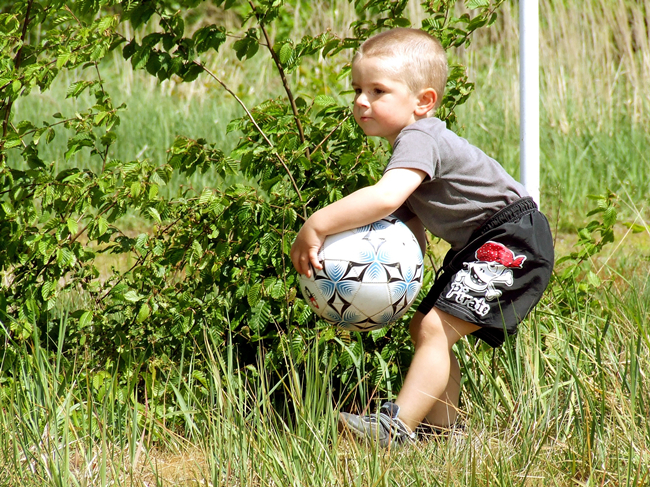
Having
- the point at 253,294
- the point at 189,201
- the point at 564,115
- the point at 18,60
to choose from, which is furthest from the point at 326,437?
the point at 564,115

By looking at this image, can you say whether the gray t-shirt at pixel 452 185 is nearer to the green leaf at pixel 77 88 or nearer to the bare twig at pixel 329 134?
the bare twig at pixel 329 134

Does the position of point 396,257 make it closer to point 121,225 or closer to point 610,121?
point 121,225

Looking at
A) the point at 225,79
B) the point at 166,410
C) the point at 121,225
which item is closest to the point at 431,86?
the point at 166,410

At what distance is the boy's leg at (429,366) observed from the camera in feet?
8.87

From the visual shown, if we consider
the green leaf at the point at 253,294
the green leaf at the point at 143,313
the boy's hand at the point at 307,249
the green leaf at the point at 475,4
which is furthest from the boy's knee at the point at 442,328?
the green leaf at the point at 475,4

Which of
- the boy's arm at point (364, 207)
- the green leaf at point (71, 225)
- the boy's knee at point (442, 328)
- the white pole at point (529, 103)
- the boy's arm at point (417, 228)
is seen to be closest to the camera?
the boy's arm at point (364, 207)

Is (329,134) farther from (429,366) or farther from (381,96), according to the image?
(429,366)

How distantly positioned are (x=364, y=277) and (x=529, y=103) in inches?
54.6

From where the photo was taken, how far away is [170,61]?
9.93 feet

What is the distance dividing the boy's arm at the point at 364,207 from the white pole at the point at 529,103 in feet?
3.46

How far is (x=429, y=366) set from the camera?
272 cm

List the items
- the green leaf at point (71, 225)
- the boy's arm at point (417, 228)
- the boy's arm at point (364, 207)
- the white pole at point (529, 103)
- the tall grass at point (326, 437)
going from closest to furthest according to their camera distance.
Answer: the tall grass at point (326, 437)
the boy's arm at point (364, 207)
the green leaf at point (71, 225)
the boy's arm at point (417, 228)
the white pole at point (529, 103)

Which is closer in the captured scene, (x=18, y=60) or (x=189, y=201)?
(x=189, y=201)

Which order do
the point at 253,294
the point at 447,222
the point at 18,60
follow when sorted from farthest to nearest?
the point at 18,60 < the point at 253,294 < the point at 447,222
